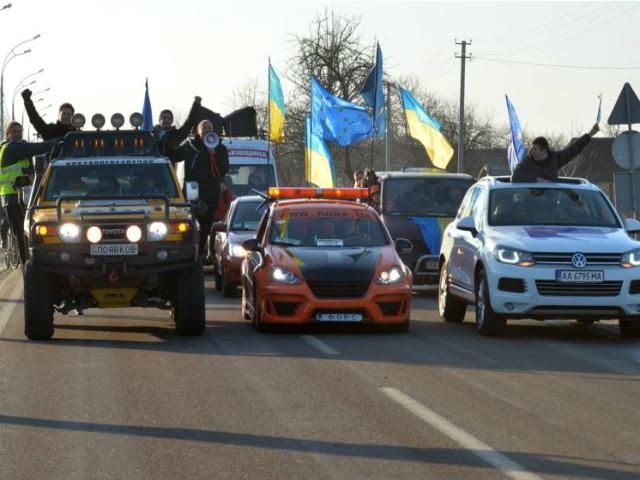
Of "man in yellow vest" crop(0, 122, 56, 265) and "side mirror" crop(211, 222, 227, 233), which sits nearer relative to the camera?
"man in yellow vest" crop(0, 122, 56, 265)

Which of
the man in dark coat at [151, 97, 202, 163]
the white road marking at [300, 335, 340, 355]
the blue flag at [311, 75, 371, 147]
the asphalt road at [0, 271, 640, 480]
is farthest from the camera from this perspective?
the blue flag at [311, 75, 371, 147]

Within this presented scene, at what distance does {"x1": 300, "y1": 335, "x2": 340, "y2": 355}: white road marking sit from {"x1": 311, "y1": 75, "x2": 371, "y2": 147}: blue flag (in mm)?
19785

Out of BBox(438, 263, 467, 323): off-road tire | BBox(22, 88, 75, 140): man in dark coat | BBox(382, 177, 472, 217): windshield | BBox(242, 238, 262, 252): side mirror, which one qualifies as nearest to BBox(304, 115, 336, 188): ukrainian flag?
BBox(382, 177, 472, 217): windshield

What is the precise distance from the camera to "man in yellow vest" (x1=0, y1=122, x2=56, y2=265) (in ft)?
60.3

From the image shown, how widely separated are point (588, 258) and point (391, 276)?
2.12 meters

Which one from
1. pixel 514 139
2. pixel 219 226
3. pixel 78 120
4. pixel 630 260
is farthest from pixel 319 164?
pixel 630 260

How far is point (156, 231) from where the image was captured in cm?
1522

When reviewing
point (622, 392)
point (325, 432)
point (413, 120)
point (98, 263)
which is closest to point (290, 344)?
point (98, 263)

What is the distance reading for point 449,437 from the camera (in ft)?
29.8

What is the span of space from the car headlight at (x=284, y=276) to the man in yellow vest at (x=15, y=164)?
10.9 ft

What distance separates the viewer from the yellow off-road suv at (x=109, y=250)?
1503 cm

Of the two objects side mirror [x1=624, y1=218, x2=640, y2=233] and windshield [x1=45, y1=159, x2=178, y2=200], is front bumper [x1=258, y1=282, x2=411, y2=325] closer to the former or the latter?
windshield [x1=45, y1=159, x2=178, y2=200]

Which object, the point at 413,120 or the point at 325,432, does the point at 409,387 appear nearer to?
the point at 325,432

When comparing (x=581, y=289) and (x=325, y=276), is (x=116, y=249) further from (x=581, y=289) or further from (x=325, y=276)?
(x=581, y=289)
